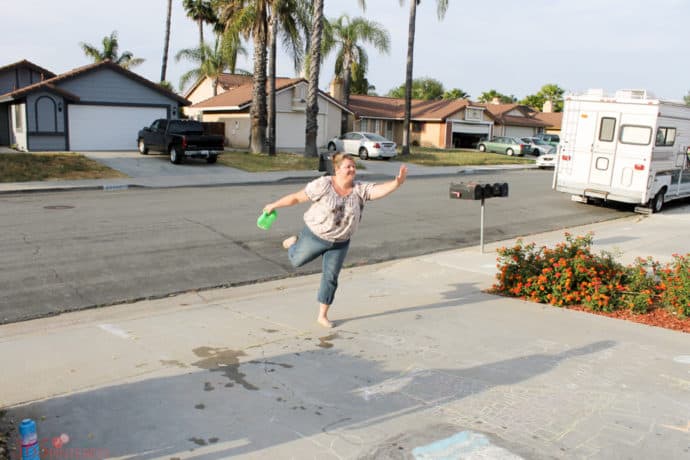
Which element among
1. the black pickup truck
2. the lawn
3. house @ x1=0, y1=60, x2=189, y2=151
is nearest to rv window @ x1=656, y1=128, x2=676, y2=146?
the black pickup truck

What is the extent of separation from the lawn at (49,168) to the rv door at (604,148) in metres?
15.0

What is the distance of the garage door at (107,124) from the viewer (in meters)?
28.5

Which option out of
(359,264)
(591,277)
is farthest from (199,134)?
(591,277)

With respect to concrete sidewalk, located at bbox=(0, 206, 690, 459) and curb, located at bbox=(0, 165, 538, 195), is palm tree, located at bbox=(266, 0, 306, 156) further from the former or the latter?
concrete sidewalk, located at bbox=(0, 206, 690, 459)

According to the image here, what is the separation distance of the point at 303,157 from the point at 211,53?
22.2 meters

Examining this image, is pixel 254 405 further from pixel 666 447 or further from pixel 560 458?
pixel 666 447

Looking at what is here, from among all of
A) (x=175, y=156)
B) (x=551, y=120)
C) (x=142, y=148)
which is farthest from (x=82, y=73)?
(x=551, y=120)

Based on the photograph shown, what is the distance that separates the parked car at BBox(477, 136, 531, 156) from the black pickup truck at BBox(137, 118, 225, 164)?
24.2 meters

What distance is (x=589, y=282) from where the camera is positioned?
729 centimetres

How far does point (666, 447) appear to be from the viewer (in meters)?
3.88

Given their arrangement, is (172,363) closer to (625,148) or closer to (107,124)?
(625,148)

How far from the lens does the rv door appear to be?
15719 mm

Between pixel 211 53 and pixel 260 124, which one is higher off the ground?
pixel 211 53

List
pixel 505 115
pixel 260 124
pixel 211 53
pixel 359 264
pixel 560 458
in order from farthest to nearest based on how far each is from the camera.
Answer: pixel 505 115
pixel 211 53
pixel 260 124
pixel 359 264
pixel 560 458
